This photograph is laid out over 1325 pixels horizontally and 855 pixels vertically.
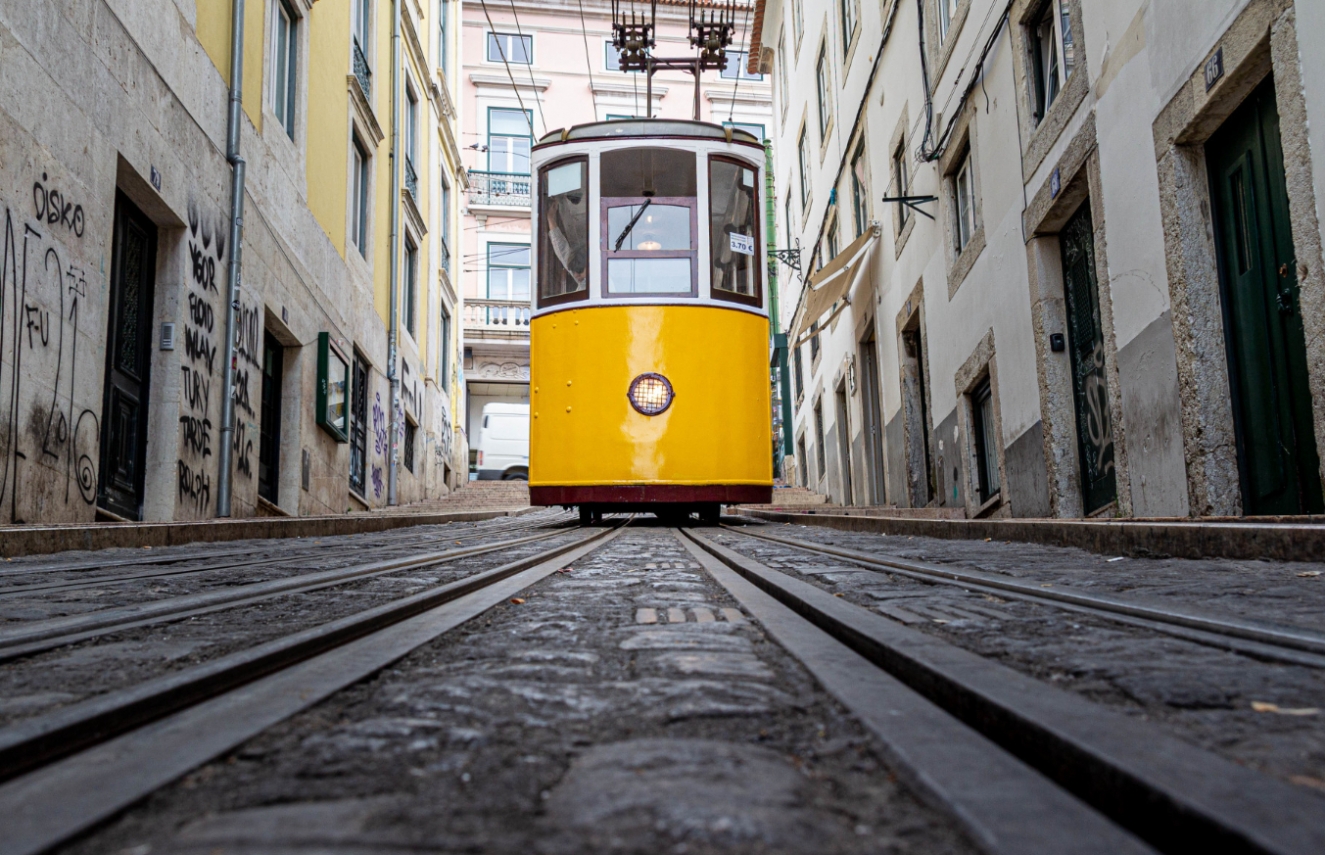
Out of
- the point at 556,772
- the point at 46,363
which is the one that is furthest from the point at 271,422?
the point at 556,772

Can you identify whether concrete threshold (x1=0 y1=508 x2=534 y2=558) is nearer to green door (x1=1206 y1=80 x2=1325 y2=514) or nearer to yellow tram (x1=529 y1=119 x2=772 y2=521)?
yellow tram (x1=529 y1=119 x2=772 y2=521)

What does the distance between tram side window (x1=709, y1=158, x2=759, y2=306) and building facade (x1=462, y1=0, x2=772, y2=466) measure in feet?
66.7

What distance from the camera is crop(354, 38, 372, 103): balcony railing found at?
13.9 m

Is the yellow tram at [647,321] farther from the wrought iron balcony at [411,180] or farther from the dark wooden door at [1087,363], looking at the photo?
the wrought iron balcony at [411,180]

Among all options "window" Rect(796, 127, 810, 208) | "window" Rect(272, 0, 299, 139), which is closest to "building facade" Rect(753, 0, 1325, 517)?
"window" Rect(796, 127, 810, 208)

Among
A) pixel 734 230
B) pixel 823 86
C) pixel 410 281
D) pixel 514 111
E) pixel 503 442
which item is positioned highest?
pixel 514 111

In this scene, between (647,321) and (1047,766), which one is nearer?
(1047,766)

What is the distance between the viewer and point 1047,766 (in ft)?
3.44

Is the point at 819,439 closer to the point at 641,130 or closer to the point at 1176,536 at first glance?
the point at 641,130

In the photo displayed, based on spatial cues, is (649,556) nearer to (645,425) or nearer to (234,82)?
(645,425)

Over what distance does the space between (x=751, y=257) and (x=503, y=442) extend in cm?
1936

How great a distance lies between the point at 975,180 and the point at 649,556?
6.18 meters

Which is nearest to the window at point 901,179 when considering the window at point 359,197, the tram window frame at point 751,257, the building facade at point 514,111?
the tram window frame at point 751,257

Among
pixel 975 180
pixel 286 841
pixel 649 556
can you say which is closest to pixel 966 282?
pixel 975 180
